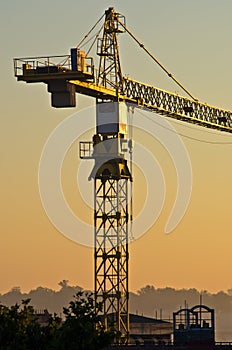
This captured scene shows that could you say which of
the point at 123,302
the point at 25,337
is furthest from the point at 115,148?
the point at 25,337

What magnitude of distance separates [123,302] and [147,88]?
30.7m

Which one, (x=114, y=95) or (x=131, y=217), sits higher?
(x=114, y=95)

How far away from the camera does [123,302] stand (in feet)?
611

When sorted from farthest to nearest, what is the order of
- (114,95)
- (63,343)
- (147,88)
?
(147,88), (114,95), (63,343)

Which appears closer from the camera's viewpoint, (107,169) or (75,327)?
(75,327)

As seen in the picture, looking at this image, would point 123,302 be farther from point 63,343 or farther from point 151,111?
point 63,343

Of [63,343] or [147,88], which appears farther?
[147,88]

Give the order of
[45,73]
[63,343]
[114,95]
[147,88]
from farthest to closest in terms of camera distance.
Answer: [147,88] < [114,95] < [45,73] < [63,343]

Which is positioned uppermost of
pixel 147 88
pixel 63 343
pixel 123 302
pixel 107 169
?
pixel 147 88

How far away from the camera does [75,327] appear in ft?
353

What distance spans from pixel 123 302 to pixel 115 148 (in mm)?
20528

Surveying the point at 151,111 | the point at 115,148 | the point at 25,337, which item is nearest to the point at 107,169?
the point at 115,148

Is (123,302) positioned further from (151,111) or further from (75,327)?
(75,327)

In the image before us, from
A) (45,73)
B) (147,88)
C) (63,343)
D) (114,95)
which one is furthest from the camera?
(147,88)
